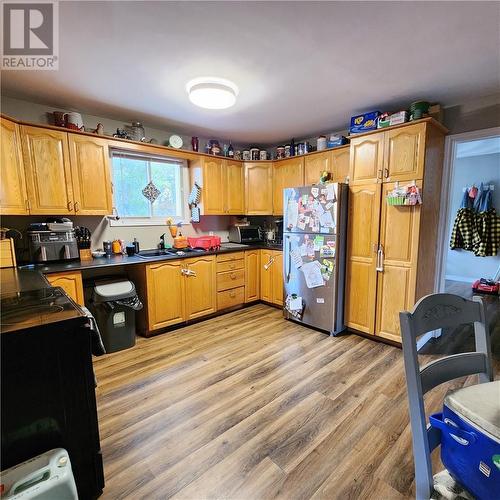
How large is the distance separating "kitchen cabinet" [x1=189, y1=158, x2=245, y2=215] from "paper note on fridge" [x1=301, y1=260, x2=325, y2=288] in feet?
4.81

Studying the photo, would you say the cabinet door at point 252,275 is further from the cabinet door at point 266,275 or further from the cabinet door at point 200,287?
the cabinet door at point 200,287

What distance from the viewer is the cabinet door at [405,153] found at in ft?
7.88

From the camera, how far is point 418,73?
2061 millimetres

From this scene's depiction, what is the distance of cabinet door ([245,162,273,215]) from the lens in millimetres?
4016

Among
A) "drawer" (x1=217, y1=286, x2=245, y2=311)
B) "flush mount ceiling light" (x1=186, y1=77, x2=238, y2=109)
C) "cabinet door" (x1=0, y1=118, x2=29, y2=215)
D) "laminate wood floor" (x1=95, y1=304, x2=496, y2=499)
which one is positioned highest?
"flush mount ceiling light" (x1=186, y1=77, x2=238, y2=109)

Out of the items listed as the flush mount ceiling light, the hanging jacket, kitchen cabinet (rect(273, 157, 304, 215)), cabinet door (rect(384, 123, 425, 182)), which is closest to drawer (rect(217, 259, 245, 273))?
kitchen cabinet (rect(273, 157, 304, 215))

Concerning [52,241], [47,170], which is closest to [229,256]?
[52,241]

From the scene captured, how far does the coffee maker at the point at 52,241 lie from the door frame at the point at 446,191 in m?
3.74

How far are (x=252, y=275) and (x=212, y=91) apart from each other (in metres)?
2.45

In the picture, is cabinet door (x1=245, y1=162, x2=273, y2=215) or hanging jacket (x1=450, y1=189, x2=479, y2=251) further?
hanging jacket (x1=450, y1=189, x2=479, y2=251)

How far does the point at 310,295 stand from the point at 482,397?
7.60ft

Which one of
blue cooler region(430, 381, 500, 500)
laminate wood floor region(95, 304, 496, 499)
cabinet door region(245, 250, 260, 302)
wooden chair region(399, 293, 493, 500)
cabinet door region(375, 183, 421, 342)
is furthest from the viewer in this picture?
cabinet door region(245, 250, 260, 302)

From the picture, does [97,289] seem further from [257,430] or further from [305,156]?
[305,156]

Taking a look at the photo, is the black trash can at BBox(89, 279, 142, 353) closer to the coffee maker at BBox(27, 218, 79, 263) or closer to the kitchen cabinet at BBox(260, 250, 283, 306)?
the coffee maker at BBox(27, 218, 79, 263)
